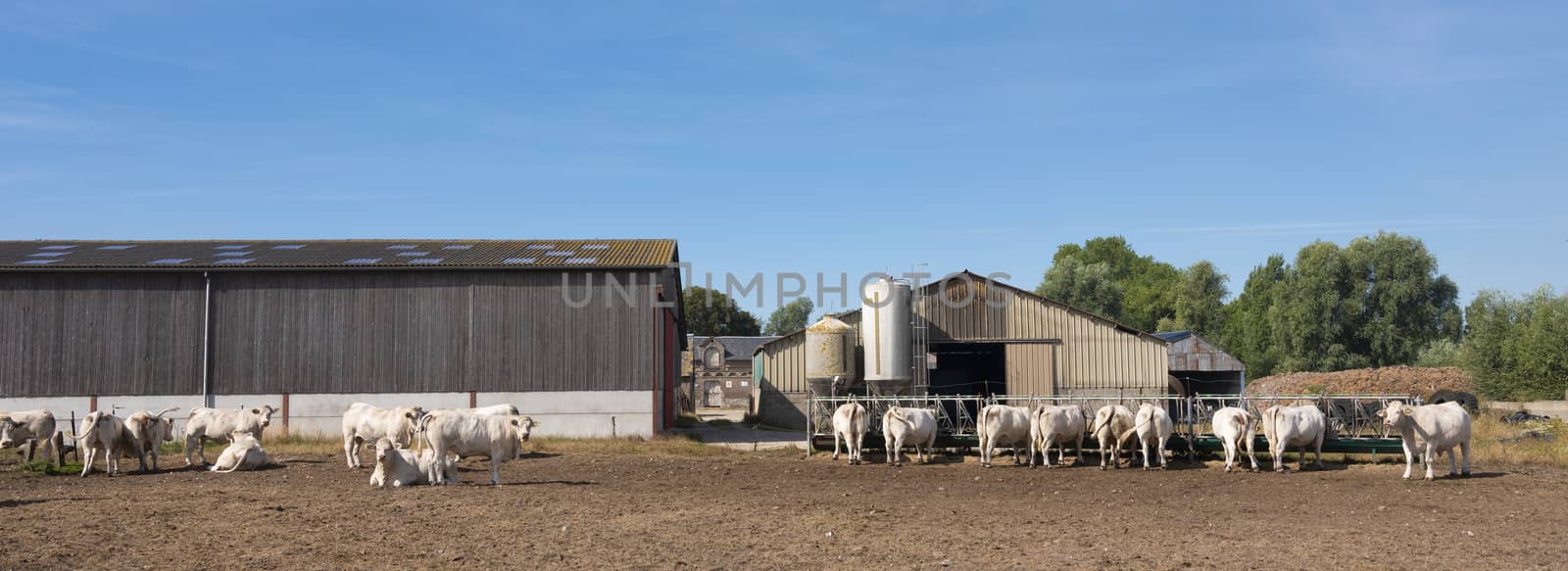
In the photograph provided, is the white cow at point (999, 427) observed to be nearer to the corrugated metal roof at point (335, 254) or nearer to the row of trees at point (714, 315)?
the corrugated metal roof at point (335, 254)

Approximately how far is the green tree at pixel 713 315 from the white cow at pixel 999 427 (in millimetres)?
81084

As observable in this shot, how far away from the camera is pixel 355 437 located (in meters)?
21.6

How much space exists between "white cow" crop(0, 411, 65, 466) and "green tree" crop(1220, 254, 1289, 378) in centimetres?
6853

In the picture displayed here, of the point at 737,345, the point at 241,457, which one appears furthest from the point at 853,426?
the point at 737,345

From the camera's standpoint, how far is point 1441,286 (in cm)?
7112

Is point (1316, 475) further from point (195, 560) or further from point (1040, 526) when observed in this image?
point (195, 560)

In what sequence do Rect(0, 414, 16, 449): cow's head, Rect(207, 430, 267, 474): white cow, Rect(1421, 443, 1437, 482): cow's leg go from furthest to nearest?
Rect(0, 414, 16, 449): cow's head → Rect(207, 430, 267, 474): white cow → Rect(1421, 443, 1437, 482): cow's leg

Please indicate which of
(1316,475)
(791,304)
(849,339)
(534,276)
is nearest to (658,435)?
(534,276)

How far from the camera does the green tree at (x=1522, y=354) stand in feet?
154

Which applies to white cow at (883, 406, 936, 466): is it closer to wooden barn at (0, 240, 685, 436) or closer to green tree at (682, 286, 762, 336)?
wooden barn at (0, 240, 685, 436)

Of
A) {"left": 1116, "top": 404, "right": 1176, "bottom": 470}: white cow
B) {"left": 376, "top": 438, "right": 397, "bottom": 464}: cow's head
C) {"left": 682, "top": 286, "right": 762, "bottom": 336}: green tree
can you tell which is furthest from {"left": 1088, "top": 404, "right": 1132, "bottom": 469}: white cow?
{"left": 682, "top": 286, "right": 762, "bottom": 336}: green tree

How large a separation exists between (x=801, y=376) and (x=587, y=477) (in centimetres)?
2027

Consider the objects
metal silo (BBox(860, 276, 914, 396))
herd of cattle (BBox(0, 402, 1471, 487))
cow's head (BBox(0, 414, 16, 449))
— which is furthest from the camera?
metal silo (BBox(860, 276, 914, 396))

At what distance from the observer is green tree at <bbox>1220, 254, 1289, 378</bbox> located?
75.7 metres
